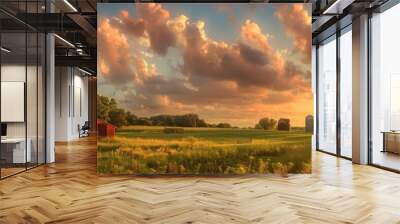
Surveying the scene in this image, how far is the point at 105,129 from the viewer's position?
22.4ft

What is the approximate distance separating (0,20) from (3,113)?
1556mm

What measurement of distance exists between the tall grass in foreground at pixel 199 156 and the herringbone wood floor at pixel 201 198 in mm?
193

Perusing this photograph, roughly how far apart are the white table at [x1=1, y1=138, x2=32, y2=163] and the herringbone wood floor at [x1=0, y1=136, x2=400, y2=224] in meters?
0.40

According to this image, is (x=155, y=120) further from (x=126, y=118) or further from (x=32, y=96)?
(x=32, y=96)

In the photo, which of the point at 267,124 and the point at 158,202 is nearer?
the point at 158,202

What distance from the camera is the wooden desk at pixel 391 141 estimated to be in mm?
7389

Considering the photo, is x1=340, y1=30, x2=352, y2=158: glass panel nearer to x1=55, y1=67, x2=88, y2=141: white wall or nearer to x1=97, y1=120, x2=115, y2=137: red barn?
x1=97, y1=120, x2=115, y2=137: red barn

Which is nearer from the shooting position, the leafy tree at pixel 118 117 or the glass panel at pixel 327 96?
the leafy tree at pixel 118 117

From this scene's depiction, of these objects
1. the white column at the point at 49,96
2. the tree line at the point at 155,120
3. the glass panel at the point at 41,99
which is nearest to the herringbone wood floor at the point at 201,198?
the tree line at the point at 155,120

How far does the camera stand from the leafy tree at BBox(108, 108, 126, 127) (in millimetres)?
6797

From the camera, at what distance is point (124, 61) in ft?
22.2

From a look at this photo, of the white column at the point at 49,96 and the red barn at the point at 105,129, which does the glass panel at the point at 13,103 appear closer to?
the white column at the point at 49,96

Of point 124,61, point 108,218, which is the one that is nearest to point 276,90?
point 124,61

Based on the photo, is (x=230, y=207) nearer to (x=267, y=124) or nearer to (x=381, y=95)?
(x=267, y=124)
